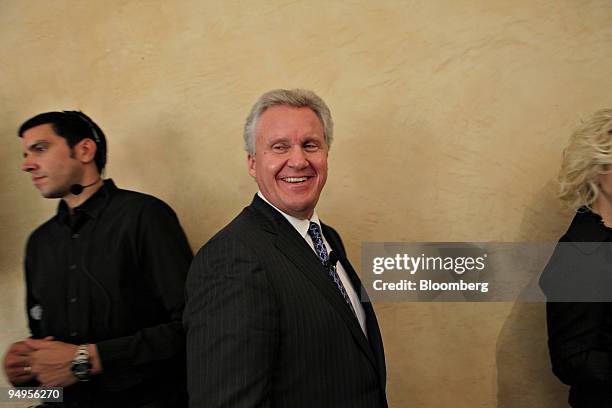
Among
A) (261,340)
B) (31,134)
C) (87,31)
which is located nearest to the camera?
(261,340)

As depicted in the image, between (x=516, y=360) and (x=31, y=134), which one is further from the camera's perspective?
(x=516, y=360)

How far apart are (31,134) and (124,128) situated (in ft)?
1.12

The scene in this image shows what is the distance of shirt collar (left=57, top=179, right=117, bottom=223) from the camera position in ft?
4.65

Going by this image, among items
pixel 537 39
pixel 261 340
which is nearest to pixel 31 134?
pixel 261 340

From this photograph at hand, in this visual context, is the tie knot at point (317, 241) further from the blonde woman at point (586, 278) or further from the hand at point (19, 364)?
the hand at point (19, 364)

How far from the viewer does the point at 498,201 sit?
1730 mm

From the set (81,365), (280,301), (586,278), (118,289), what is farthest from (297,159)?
(586,278)

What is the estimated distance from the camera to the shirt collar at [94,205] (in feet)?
4.65

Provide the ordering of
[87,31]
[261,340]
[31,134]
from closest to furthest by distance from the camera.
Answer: [261,340] → [31,134] → [87,31]

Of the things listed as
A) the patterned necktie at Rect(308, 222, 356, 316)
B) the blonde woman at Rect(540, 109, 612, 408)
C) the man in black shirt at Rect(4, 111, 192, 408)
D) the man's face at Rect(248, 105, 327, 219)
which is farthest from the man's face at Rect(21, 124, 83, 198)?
the blonde woman at Rect(540, 109, 612, 408)

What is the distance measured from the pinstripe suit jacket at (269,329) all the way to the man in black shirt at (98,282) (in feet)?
1.21

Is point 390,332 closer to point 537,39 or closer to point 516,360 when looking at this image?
point 516,360

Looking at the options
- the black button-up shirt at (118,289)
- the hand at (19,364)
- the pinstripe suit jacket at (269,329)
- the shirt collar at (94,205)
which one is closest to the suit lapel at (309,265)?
the pinstripe suit jacket at (269,329)

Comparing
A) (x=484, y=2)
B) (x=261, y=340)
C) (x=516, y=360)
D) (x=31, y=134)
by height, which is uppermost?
(x=484, y=2)
